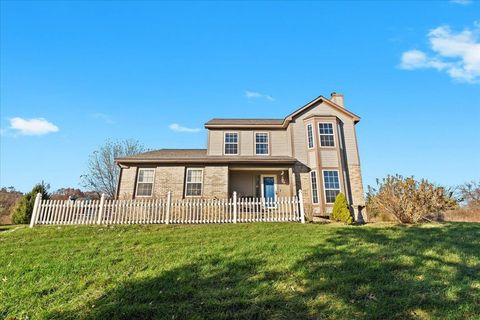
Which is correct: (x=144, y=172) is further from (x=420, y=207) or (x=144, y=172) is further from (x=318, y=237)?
(x=420, y=207)

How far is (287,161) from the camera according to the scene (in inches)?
606

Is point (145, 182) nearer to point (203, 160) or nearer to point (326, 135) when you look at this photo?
point (203, 160)

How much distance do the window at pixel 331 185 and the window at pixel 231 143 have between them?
6.14 metres

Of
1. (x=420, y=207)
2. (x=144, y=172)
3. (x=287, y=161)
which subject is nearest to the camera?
(x=420, y=207)

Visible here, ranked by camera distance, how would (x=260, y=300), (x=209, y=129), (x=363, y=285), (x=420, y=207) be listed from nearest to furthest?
(x=260, y=300) < (x=363, y=285) < (x=420, y=207) < (x=209, y=129)

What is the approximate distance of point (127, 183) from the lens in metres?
16.2

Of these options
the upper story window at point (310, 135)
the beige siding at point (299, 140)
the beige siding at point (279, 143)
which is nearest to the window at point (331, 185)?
the beige siding at point (299, 140)

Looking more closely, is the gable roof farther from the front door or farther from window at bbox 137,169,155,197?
window at bbox 137,169,155,197

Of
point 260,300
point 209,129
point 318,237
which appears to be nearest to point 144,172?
point 209,129

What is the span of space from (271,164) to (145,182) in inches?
318

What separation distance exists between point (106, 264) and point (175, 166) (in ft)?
34.8

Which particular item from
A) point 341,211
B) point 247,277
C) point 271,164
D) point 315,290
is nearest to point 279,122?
point 271,164

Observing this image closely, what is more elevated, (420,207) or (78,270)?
(420,207)

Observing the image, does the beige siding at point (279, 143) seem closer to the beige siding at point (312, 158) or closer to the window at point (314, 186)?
the beige siding at point (312, 158)
